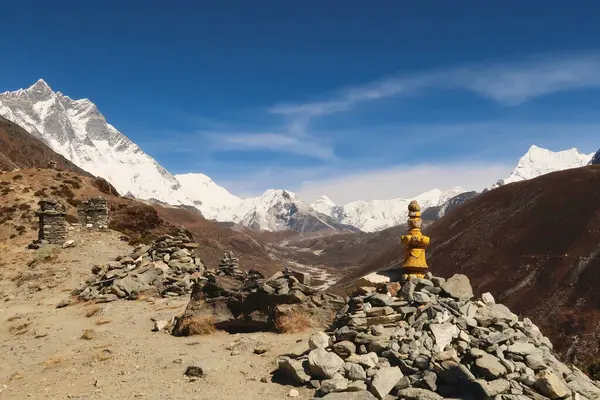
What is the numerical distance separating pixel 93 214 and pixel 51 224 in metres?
4.87

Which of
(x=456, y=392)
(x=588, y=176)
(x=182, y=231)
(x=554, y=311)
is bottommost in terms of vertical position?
(x=554, y=311)

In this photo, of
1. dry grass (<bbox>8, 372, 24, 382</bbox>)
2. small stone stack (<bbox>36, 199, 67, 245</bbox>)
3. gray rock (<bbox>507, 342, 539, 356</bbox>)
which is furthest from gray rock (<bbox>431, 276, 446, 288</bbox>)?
small stone stack (<bbox>36, 199, 67, 245</bbox>)

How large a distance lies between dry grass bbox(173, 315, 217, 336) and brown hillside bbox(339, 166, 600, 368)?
38.7m

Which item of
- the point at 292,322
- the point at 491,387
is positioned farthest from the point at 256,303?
the point at 491,387

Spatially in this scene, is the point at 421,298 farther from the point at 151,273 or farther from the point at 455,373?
the point at 151,273

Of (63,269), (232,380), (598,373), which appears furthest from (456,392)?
(63,269)

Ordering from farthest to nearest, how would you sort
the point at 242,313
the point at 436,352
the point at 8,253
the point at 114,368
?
the point at 8,253, the point at 242,313, the point at 114,368, the point at 436,352

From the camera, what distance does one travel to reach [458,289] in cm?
1238

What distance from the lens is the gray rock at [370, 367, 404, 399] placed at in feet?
29.9

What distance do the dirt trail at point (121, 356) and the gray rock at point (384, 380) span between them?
162 cm

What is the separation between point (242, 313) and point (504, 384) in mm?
9128

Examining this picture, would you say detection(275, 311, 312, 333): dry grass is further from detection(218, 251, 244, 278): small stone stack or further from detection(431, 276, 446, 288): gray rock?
detection(218, 251, 244, 278): small stone stack

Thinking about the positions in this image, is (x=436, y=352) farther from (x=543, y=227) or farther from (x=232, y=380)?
(x=543, y=227)

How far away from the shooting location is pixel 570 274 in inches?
2355
